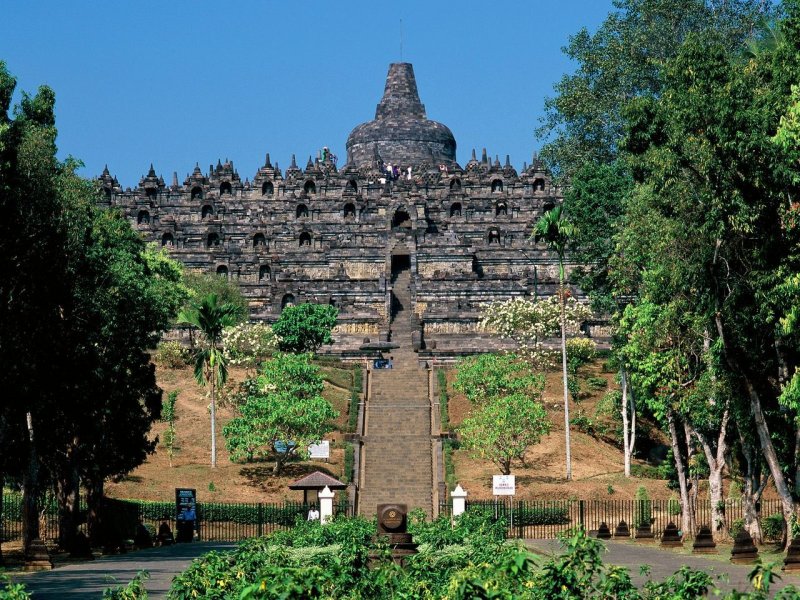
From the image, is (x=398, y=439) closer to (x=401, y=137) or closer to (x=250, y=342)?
(x=250, y=342)

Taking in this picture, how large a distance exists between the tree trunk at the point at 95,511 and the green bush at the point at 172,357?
1163 inches

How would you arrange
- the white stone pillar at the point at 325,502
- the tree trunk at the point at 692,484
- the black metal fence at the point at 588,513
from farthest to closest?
the black metal fence at the point at 588,513
the white stone pillar at the point at 325,502
the tree trunk at the point at 692,484

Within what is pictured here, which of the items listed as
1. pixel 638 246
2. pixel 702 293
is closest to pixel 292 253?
pixel 638 246

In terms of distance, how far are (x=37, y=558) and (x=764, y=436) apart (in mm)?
17936

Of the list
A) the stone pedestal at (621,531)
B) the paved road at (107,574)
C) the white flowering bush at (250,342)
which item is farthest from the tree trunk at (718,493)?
the white flowering bush at (250,342)

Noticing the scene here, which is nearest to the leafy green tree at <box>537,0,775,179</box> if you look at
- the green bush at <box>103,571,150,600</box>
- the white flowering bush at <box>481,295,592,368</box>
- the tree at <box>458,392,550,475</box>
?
the white flowering bush at <box>481,295,592,368</box>

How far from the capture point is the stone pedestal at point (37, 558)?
35781 mm

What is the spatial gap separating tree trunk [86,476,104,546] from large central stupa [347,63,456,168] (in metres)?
81.5

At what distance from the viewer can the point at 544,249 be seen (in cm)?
10100

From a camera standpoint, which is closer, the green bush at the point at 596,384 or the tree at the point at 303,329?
the green bush at the point at 596,384

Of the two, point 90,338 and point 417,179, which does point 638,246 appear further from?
point 417,179

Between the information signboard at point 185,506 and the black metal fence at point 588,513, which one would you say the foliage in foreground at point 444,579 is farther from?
the black metal fence at point 588,513

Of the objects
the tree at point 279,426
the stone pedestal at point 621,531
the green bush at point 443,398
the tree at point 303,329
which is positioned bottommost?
the stone pedestal at point 621,531

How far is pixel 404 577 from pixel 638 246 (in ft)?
79.6
